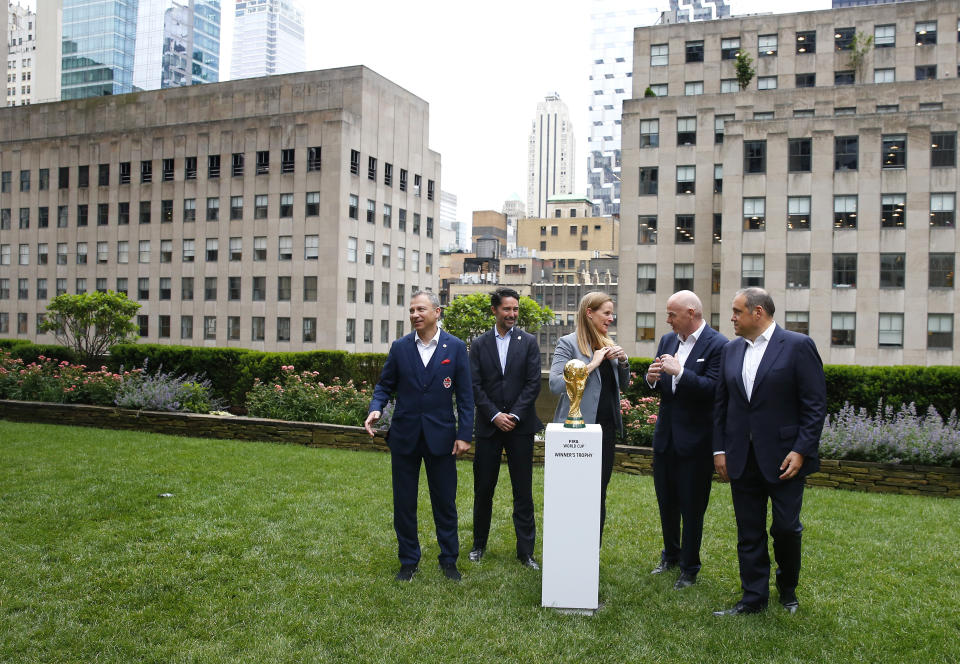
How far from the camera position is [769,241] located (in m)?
48.3

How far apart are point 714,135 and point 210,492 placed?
51.7 m

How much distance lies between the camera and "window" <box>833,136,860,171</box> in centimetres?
4606

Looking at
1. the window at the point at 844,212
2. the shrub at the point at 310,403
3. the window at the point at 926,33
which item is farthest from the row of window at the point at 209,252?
the window at the point at 926,33

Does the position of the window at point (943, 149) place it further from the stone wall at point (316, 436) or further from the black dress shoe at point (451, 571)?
the black dress shoe at point (451, 571)

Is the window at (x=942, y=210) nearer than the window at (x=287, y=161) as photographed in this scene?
Yes

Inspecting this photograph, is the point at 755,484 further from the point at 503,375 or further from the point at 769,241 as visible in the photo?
the point at 769,241

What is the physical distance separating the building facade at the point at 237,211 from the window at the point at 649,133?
2049 cm

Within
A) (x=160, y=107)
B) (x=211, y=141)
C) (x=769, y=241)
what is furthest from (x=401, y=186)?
(x=769, y=241)

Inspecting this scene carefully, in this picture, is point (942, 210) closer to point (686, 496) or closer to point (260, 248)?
point (260, 248)

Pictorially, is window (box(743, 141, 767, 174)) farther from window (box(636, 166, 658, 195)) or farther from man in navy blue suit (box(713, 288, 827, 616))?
man in navy blue suit (box(713, 288, 827, 616))

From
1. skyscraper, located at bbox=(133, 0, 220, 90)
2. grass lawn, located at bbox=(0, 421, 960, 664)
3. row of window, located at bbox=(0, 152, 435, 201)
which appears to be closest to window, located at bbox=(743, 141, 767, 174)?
row of window, located at bbox=(0, 152, 435, 201)

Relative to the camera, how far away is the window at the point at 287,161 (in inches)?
2264

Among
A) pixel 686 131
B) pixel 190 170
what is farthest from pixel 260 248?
pixel 686 131

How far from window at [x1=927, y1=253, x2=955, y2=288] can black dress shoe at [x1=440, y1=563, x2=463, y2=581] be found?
156ft
